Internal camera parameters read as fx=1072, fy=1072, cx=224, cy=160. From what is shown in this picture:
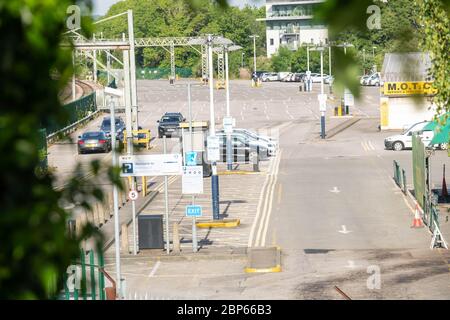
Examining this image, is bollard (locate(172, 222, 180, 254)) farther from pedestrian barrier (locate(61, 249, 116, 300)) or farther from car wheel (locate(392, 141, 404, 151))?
car wheel (locate(392, 141, 404, 151))

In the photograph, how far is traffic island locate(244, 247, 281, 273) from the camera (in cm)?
2668

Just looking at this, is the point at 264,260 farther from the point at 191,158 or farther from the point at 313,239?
the point at 191,158

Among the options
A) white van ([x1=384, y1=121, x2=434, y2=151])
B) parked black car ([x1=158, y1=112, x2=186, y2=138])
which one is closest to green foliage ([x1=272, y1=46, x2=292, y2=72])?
parked black car ([x1=158, y1=112, x2=186, y2=138])

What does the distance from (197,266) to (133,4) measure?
2226 inches

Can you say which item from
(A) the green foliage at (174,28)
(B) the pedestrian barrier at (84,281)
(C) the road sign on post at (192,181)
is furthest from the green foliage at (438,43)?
(A) the green foliage at (174,28)

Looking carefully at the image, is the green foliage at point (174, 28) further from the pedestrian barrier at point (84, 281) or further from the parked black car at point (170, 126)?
the pedestrian barrier at point (84, 281)

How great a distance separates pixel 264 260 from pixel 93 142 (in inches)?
1118

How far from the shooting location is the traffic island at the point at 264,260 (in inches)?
1051

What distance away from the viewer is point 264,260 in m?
27.6

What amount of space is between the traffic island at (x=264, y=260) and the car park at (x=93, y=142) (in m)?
26.8

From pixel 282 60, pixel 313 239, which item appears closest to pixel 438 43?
pixel 313 239

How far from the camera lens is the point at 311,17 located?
400cm
